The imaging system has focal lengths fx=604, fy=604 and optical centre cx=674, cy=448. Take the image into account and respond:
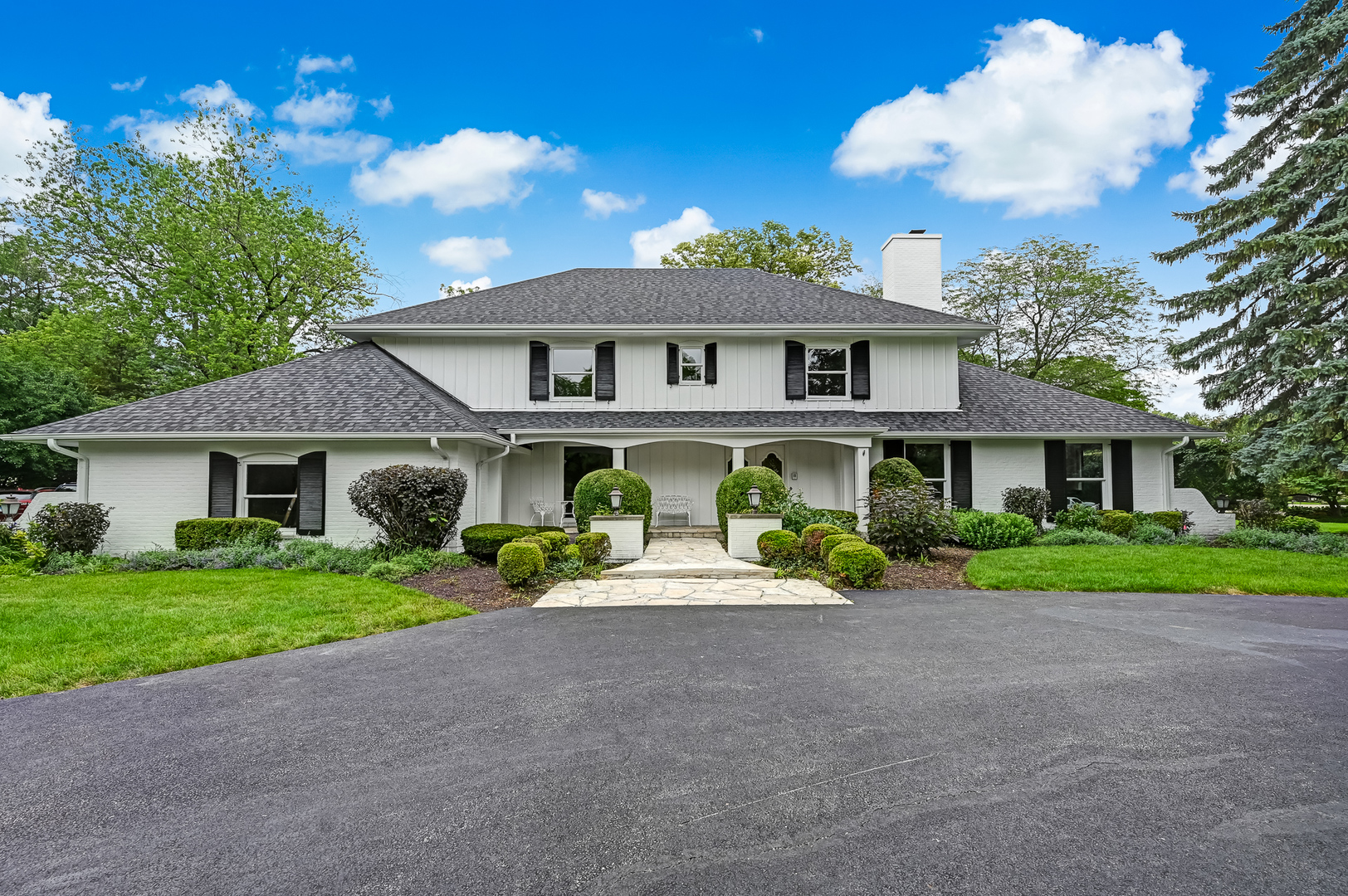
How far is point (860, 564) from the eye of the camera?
8.48 meters

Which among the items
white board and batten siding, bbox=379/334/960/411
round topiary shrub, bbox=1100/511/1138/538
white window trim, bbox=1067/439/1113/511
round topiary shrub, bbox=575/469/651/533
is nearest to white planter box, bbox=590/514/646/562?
round topiary shrub, bbox=575/469/651/533

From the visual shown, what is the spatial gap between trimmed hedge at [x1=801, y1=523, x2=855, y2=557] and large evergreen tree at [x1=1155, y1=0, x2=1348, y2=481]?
33.0ft

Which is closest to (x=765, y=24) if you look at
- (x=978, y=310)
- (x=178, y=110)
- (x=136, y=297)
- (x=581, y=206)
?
(x=581, y=206)

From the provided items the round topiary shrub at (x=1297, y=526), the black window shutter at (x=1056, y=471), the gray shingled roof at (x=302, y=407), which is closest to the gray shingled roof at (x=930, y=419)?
the black window shutter at (x=1056, y=471)

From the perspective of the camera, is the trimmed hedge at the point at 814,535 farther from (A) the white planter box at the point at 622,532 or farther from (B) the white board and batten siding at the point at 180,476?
(B) the white board and batten siding at the point at 180,476

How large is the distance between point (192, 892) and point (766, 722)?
2876 mm

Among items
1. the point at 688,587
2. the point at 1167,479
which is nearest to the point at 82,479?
the point at 688,587

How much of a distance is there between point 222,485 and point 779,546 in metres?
10.7

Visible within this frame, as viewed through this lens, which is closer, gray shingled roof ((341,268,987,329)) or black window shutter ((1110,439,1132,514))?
black window shutter ((1110,439,1132,514))

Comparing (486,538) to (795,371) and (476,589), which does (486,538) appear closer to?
(476,589)

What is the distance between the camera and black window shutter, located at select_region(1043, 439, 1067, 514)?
47.4 feet

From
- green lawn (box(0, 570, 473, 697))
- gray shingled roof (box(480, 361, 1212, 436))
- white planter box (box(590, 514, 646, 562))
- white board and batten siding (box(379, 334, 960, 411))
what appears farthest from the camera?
white board and batten siding (box(379, 334, 960, 411))

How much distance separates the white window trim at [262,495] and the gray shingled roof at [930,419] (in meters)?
4.00

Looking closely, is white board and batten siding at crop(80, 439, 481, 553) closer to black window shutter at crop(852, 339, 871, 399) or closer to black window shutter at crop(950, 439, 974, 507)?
black window shutter at crop(852, 339, 871, 399)
